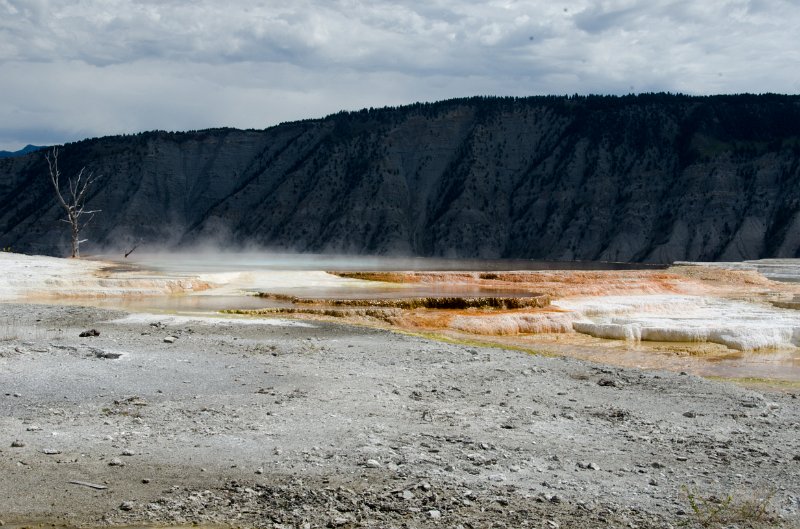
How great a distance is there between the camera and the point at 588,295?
3653 centimetres

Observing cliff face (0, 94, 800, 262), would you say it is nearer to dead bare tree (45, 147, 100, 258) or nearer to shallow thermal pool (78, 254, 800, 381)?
dead bare tree (45, 147, 100, 258)

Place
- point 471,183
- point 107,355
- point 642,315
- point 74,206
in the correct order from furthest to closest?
point 471,183
point 74,206
point 642,315
point 107,355

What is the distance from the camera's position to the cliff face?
11125 cm

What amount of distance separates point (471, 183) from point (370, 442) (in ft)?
→ 378

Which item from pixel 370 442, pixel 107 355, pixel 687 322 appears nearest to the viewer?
pixel 370 442

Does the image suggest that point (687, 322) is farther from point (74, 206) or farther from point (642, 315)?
point (74, 206)

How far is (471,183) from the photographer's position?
123250 mm

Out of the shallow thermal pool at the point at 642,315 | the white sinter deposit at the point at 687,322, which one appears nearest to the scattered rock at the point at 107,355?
the shallow thermal pool at the point at 642,315

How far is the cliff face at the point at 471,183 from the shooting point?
111 m

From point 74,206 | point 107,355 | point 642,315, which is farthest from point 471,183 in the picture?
point 107,355

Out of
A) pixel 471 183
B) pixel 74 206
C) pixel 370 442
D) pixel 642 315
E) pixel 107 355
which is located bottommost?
pixel 642 315

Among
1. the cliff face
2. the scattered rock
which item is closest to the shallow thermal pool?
the scattered rock

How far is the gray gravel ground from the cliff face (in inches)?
3753

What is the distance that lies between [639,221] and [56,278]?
304 feet
